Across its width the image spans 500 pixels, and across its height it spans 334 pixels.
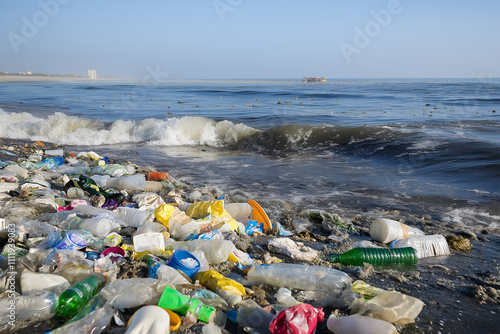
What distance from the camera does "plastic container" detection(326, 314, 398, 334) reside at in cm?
197

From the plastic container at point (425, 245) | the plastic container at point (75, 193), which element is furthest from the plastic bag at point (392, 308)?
the plastic container at point (75, 193)

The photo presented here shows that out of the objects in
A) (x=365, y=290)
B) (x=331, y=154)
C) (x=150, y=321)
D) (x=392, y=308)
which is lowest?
(x=331, y=154)

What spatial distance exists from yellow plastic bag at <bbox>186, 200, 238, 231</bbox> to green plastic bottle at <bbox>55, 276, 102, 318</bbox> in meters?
1.80

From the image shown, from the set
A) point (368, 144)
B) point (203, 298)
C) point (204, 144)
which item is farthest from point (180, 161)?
point (203, 298)

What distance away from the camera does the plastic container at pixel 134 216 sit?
3.79 meters

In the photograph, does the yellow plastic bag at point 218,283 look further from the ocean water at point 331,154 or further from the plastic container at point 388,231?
the ocean water at point 331,154

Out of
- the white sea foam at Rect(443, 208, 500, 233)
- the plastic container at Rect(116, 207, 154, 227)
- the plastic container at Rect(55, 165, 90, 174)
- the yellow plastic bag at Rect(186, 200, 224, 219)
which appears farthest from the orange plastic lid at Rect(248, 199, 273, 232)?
the plastic container at Rect(55, 165, 90, 174)

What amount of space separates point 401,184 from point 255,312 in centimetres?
527

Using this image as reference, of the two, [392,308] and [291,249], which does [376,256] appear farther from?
[392,308]

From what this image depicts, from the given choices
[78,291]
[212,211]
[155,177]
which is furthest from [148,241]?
[155,177]

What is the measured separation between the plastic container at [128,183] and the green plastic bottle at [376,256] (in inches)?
135

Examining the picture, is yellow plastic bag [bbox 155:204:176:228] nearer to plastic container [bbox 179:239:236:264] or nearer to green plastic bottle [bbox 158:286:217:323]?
plastic container [bbox 179:239:236:264]

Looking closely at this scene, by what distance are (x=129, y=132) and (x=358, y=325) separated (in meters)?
12.4

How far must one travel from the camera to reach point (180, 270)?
2594 mm
